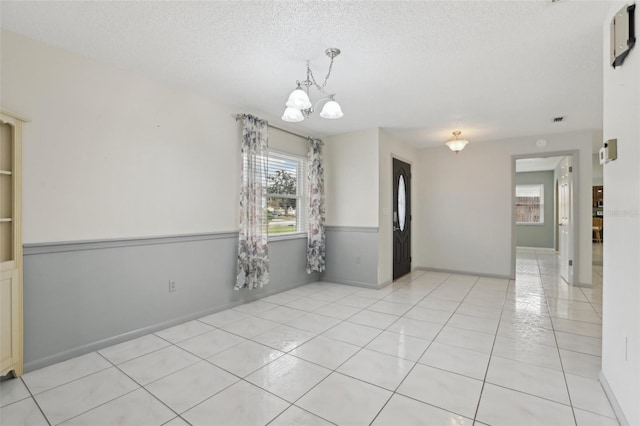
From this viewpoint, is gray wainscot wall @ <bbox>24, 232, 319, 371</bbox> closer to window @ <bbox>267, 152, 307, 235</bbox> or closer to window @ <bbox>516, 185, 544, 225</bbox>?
window @ <bbox>267, 152, 307, 235</bbox>

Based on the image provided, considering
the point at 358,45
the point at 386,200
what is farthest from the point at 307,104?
the point at 386,200

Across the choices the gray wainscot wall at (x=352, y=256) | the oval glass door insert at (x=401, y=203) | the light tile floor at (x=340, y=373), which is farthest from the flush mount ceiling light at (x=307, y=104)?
the oval glass door insert at (x=401, y=203)

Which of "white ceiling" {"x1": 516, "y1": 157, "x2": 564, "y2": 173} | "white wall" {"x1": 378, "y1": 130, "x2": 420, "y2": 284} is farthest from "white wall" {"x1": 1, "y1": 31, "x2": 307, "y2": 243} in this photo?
"white ceiling" {"x1": 516, "y1": 157, "x2": 564, "y2": 173}

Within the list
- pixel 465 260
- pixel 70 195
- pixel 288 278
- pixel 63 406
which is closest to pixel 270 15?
pixel 70 195

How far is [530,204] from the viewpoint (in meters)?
9.44

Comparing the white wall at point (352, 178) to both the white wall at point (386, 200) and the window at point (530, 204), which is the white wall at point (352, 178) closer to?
the white wall at point (386, 200)

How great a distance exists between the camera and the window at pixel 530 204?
9218mm

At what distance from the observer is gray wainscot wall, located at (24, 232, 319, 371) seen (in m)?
2.32

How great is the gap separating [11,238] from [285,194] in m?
3.13

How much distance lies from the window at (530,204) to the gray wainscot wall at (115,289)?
9466 mm

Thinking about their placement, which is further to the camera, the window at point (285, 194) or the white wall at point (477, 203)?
the white wall at point (477, 203)

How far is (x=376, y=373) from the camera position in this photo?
2.23 metres

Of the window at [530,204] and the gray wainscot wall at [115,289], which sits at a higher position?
the window at [530,204]

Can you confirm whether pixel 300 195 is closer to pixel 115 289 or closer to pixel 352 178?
pixel 352 178
